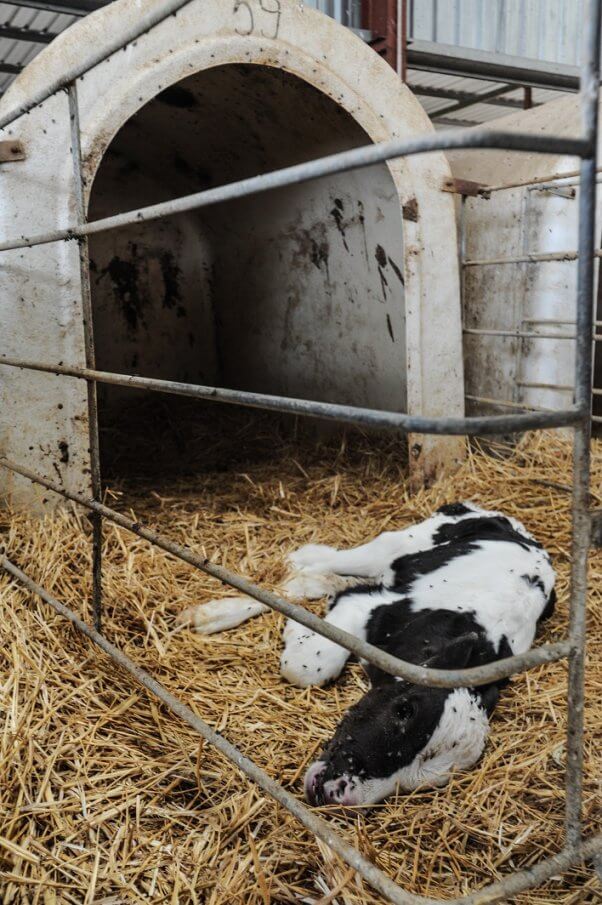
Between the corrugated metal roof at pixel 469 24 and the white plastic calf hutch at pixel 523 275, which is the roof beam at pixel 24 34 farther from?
the white plastic calf hutch at pixel 523 275

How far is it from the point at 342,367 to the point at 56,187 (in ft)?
8.07

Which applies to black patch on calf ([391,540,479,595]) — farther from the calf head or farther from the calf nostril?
the calf nostril

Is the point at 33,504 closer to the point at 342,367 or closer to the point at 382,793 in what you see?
the point at 382,793

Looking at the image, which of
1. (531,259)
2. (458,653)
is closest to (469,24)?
(531,259)

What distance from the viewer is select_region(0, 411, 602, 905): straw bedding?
1.78 meters

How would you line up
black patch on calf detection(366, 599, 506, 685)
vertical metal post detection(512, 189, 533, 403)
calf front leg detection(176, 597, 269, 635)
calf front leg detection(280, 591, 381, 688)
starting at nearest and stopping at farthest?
black patch on calf detection(366, 599, 506, 685), calf front leg detection(280, 591, 381, 688), calf front leg detection(176, 597, 269, 635), vertical metal post detection(512, 189, 533, 403)

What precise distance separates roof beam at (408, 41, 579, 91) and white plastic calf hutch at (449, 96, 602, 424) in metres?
1.71

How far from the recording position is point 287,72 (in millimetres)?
4102

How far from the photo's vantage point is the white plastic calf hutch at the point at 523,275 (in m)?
4.66

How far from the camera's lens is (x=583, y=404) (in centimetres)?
137

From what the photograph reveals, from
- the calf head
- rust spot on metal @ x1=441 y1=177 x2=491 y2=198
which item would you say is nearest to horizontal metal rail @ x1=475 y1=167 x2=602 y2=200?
rust spot on metal @ x1=441 y1=177 x2=491 y2=198

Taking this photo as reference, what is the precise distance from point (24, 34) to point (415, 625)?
6.06 m

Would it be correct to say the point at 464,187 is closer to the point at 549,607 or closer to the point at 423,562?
the point at 423,562

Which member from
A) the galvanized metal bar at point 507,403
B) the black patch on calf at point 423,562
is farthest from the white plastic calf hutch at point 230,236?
the black patch on calf at point 423,562
